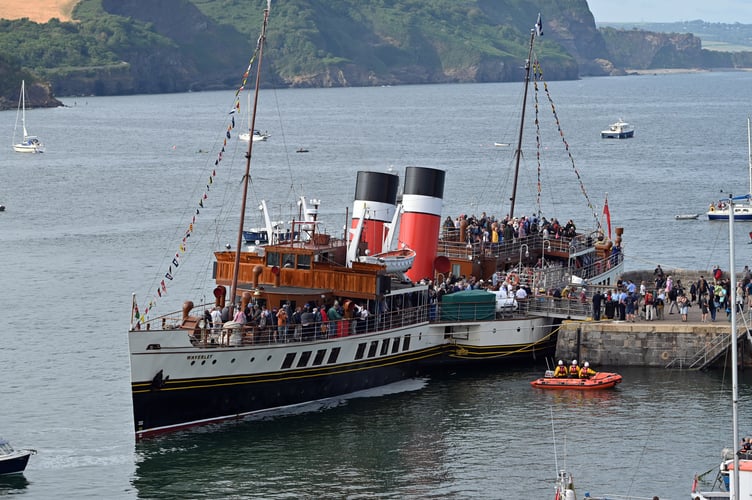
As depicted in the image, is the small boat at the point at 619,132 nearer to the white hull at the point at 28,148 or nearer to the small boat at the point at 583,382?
the white hull at the point at 28,148

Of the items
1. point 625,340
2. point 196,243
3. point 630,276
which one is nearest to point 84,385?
point 625,340

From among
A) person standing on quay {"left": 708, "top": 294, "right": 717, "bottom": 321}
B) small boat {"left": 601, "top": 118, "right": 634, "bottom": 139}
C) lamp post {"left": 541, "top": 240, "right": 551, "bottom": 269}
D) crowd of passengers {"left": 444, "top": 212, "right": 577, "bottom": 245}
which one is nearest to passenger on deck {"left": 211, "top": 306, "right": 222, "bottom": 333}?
crowd of passengers {"left": 444, "top": 212, "right": 577, "bottom": 245}

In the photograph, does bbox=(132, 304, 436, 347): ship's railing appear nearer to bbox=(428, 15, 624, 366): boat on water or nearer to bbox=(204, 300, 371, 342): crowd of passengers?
bbox=(204, 300, 371, 342): crowd of passengers

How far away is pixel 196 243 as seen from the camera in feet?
303

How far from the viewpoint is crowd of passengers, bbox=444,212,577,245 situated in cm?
6200

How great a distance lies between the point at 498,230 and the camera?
6234 centimetres

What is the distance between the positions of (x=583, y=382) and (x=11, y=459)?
2082cm

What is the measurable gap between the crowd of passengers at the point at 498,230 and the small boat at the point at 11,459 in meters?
24.6

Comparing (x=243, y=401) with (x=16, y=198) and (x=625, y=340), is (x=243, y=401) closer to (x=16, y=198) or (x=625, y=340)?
(x=625, y=340)

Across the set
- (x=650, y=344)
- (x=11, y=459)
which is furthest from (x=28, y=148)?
(x=11, y=459)

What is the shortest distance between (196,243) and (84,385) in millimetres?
38366

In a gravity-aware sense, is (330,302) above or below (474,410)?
above

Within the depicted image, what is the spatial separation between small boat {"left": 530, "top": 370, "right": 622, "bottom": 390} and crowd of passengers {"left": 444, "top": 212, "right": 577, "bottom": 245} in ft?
33.1

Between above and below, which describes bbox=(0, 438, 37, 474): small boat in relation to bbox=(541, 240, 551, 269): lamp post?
below
